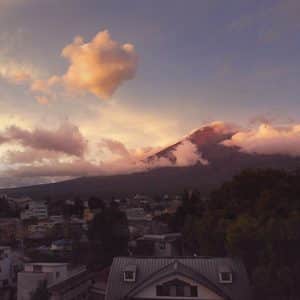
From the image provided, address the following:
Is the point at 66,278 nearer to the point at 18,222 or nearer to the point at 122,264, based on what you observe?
the point at 122,264

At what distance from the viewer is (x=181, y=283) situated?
54.7ft

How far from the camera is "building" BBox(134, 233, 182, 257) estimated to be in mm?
36812

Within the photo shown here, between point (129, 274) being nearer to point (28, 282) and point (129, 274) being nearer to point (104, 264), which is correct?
point (28, 282)

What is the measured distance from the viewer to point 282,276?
50.4 feet

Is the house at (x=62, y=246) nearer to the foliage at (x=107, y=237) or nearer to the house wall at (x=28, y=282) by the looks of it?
the foliage at (x=107, y=237)

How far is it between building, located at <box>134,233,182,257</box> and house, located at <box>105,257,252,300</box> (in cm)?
Answer: 1949

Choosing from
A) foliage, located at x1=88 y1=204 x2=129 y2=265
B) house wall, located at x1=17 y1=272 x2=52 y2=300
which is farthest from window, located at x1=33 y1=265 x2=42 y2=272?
foliage, located at x1=88 y1=204 x2=129 y2=265

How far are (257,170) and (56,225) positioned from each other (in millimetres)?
34546

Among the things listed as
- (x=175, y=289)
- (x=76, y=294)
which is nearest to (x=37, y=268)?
(x=76, y=294)

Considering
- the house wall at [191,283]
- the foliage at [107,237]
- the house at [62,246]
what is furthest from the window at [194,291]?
the house at [62,246]

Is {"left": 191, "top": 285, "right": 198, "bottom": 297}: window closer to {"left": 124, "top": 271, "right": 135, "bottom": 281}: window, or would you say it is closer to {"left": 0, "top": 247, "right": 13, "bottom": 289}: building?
{"left": 124, "top": 271, "right": 135, "bottom": 281}: window

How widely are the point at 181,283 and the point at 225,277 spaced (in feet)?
6.30

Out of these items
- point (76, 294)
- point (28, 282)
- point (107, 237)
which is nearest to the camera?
point (76, 294)

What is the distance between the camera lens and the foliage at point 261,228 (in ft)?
51.5
